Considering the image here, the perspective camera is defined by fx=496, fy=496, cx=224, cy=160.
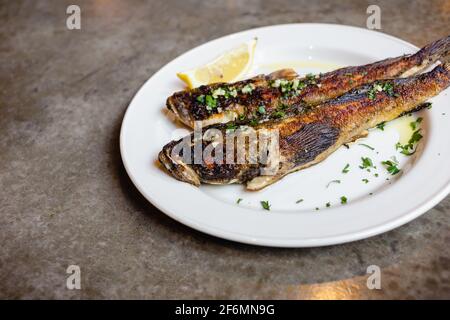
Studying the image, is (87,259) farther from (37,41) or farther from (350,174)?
(37,41)

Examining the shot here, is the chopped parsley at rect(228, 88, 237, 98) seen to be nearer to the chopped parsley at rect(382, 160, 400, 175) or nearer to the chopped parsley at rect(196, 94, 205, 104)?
the chopped parsley at rect(196, 94, 205, 104)

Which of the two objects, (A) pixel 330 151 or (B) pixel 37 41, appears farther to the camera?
(B) pixel 37 41

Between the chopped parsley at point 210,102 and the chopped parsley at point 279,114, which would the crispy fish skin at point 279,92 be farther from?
the chopped parsley at point 279,114

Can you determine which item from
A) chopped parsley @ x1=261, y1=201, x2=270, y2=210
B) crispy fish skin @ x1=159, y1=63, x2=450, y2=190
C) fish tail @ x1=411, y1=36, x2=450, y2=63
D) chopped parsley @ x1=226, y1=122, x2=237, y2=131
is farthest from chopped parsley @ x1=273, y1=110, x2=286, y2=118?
fish tail @ x1=411, y1=36, x2=450, y2=63

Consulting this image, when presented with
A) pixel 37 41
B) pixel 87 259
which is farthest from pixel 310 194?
pixel 37 41

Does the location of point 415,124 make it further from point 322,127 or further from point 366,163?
point 322,127

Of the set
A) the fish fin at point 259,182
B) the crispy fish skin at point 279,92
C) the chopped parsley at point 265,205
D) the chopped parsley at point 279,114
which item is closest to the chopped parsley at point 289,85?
the crispy fish skin at point 279,92

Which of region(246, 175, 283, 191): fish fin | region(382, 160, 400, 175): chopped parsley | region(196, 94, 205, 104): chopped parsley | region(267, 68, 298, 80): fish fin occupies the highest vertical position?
region(267, 68, 298, 80): fish fin
